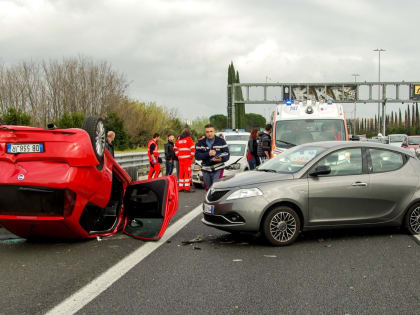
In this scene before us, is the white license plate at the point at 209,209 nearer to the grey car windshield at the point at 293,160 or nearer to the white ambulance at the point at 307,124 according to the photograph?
the grey car windshield at the point at 293,160

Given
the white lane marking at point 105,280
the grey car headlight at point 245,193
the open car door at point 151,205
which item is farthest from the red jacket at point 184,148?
the grey car headlight at point 245,193

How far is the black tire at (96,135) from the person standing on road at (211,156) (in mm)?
3536

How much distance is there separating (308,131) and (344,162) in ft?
21.9

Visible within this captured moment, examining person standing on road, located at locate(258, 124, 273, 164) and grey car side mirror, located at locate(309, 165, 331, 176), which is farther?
person standing on road, located at locate(258, 124, 273, 164)

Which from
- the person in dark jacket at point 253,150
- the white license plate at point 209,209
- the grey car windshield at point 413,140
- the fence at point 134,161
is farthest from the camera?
the grey car windshield at point 413,140

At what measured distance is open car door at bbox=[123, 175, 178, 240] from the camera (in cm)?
810

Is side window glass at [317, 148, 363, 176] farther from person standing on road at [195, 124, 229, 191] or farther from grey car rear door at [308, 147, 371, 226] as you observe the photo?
person standing on road at [195, 124, 229, 191]

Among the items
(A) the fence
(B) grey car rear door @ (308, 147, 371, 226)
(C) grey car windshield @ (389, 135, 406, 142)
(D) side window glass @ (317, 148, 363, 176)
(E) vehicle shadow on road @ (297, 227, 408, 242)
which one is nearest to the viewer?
(B) grey car rear door @ (308, 147, 371, 226)

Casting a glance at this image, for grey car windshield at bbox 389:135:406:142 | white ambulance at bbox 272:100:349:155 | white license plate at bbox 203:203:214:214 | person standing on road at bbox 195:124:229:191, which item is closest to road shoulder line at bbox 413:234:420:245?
white license plate at bbox 203:203:214:214

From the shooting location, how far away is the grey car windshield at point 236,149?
18594 millimetres

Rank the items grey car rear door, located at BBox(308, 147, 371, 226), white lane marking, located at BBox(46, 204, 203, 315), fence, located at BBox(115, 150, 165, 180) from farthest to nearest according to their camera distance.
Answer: fence, located at BBox(115, 150, 165, 180) → grey car rear door, located at BBox(308, 147, 371, 226) → white lane marking, located at BBox(46, 204, 203, 315)

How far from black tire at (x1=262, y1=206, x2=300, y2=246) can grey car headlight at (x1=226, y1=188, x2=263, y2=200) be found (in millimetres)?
313

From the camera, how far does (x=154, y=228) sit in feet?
27.8

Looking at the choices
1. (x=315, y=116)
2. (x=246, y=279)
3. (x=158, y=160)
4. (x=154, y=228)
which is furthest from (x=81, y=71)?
(x=246, y=279)
